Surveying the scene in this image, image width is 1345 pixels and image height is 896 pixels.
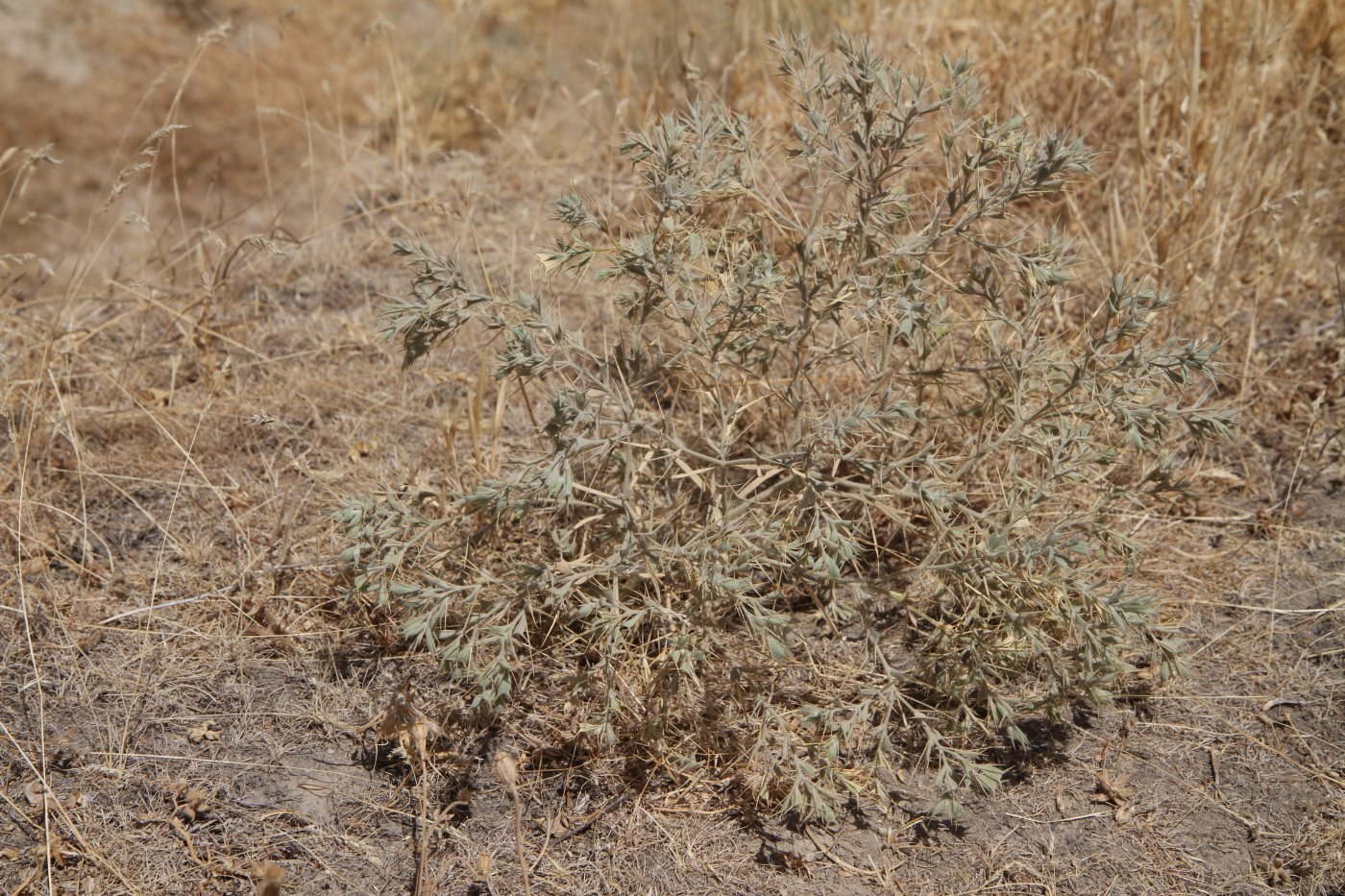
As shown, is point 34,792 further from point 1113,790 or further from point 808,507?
point 1113,790

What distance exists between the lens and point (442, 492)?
7.78 ft

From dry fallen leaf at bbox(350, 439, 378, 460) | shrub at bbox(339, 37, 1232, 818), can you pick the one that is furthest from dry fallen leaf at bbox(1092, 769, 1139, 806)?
dry fallen leaf at bbox(350, 439, 378, 460)

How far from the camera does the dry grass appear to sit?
2.15 meters

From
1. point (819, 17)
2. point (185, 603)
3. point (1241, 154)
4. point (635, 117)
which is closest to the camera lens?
point (185, 603)

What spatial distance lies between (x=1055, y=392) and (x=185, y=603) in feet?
7.02

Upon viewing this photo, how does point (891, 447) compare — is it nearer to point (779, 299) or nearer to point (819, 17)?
point (779, 299)

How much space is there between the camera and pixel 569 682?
7.20 ft

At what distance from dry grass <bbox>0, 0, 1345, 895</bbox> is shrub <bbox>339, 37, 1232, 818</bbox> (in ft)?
0.54

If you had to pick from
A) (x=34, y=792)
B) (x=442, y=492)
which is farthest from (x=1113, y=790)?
(x=34, y=792)

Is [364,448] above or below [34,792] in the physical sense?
above

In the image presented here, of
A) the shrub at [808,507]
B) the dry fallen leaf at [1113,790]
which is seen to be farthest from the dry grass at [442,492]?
the shrub at [808,507]

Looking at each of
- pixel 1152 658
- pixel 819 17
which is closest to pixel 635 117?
pixel 819 17

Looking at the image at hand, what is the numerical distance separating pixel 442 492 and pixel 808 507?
82cm

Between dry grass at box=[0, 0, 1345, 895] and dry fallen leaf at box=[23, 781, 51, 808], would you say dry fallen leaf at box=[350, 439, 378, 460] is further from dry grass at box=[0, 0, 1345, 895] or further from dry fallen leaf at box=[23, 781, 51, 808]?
dry fallen leaf at box=[23, 781, 51, 808]
